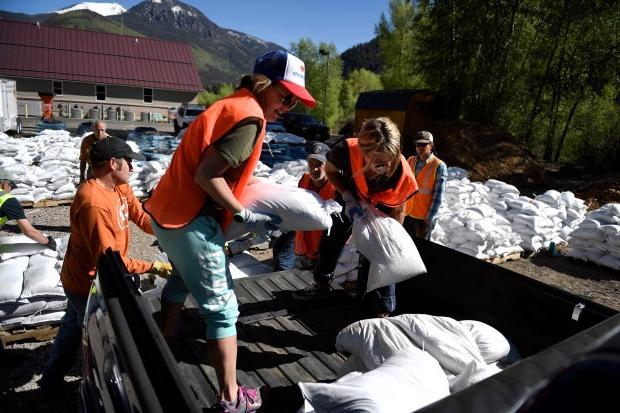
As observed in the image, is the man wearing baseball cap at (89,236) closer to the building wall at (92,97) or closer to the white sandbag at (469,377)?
the white sandbag at (469,377)

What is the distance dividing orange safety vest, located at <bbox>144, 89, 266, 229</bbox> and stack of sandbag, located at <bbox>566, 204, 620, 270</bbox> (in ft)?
22.1

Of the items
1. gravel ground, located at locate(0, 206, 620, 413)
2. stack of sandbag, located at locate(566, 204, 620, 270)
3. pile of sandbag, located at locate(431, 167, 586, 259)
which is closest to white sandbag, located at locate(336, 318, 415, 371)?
gravel ground, located at locate(0, 206, 620, 413)

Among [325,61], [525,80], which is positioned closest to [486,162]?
[525,80]

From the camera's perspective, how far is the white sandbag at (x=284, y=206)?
2123 millimetres

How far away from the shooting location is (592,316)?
212 centimetres

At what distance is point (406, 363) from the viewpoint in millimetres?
1720

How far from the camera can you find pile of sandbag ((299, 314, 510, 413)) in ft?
4.80

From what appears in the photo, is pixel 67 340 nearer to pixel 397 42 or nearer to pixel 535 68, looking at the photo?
pixel 535 68

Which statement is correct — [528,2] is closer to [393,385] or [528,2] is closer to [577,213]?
[577,213]

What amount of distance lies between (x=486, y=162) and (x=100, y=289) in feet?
50.2

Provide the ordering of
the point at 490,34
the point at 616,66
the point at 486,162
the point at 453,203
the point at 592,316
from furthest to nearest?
1. the point at 490,34
2. the point at 616,66
3. the point at 486,162
4. the point at 453,203
5. the point at 592,316

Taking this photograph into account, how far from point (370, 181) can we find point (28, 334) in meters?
2.68

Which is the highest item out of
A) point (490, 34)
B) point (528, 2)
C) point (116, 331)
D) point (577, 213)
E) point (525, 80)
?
point (528, 2)

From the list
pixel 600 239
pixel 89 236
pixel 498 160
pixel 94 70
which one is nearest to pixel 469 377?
pixel 89 236
